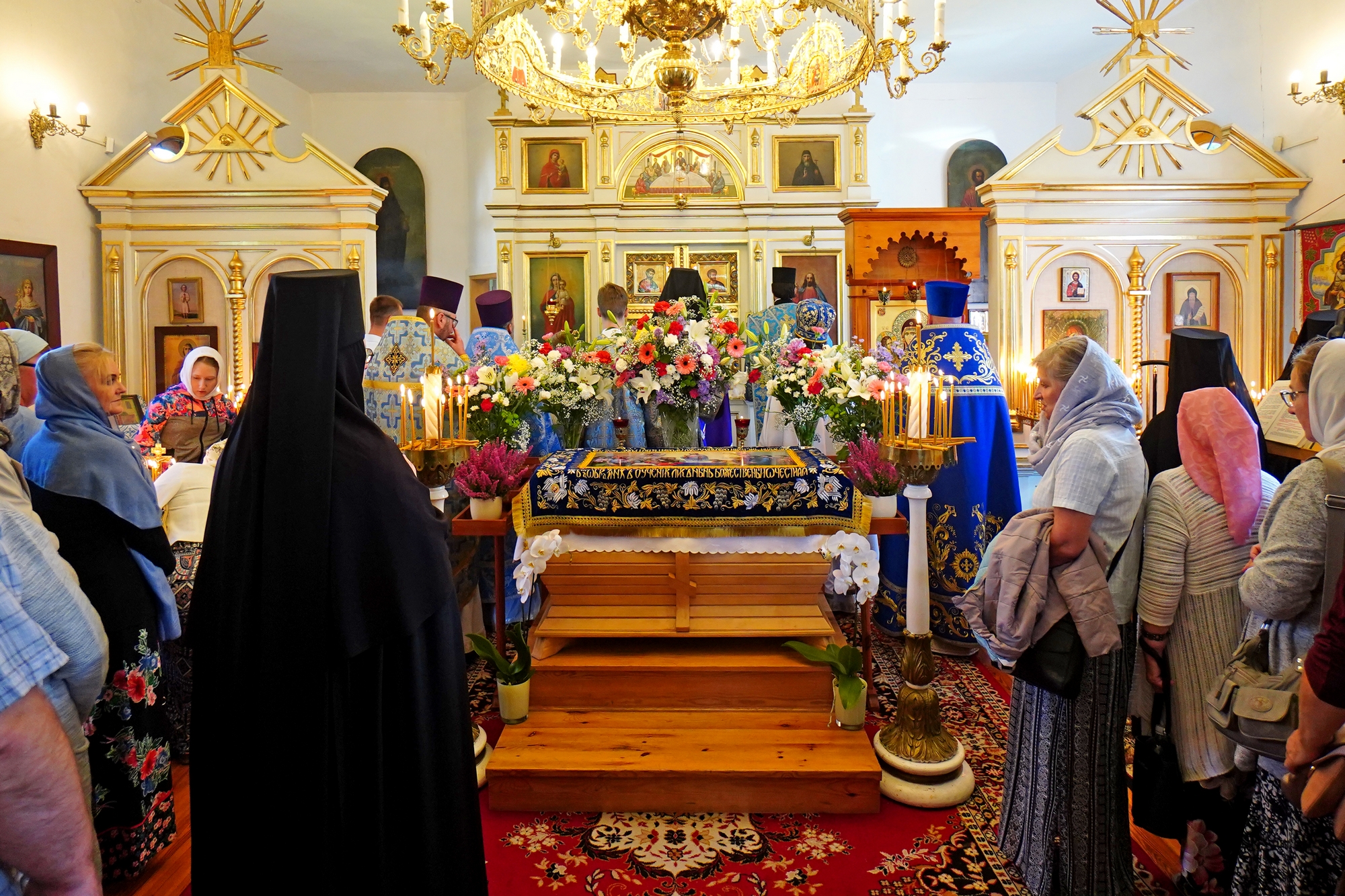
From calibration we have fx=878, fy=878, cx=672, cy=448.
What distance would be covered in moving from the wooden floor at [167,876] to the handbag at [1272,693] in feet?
9.69

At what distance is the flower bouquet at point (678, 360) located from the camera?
455 cm

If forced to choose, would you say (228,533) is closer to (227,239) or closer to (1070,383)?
(1070,383)

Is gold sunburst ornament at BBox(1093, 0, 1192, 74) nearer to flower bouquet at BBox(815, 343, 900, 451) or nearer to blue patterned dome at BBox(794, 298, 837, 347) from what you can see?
blue patterned dome at BBox(794, 298, 837, 347)

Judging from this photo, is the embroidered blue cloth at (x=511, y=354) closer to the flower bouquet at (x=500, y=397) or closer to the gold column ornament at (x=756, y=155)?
the flower bouquet at (x=500, y=397)

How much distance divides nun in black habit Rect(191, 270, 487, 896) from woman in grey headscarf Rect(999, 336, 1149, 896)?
70.3 inches

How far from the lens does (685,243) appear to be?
11195 millimetres

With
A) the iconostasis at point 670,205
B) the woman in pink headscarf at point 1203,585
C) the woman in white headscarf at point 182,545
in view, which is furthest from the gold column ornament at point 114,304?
the woman in pink headscarf at point 1203,585

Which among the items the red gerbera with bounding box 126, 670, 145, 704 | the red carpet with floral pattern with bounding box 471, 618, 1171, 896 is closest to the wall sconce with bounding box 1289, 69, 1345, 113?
the red carpet with floral pattern with bounding box 471, 618, 1171, 896

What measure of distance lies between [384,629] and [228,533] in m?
0.40

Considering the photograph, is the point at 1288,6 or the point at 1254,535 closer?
the point at 1254,535

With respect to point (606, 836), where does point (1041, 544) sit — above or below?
above

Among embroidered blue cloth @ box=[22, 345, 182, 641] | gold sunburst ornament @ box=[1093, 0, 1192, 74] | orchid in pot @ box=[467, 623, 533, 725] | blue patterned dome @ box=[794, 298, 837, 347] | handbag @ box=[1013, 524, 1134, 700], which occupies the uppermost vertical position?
gold sunburst ornament @ box=[1093, 0, 1192, 74]

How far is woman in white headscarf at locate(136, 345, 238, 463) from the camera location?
5145mm

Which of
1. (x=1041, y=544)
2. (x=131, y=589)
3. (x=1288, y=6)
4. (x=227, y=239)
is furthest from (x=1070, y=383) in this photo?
(x=227, y=239)
